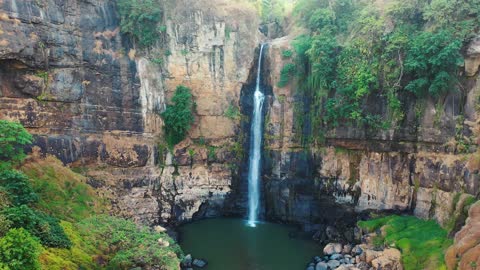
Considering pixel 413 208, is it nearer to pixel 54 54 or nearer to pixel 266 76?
pixel 266 76

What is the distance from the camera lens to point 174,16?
1088 inches

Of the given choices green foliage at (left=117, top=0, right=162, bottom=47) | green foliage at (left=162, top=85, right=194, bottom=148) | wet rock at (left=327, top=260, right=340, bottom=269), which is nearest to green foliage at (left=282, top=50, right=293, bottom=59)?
green foliage at (left=162, top=85, right=194, bottom=148)

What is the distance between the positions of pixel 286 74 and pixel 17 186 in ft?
62.2

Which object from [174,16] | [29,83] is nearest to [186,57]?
[174,16]

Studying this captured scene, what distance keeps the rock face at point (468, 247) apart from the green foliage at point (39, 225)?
16026mm

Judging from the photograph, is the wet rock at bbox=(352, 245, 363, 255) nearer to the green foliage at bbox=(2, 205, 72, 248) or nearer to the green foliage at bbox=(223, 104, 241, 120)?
the green foliage at bbox=(223, 104, 241, 120)

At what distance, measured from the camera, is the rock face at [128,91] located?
21500 millimetres

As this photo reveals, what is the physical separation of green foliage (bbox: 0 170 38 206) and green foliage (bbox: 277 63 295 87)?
720 inches

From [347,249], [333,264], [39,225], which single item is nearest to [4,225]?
[39,225]

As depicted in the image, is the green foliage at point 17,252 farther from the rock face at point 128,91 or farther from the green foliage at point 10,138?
the rock face at point 128,91

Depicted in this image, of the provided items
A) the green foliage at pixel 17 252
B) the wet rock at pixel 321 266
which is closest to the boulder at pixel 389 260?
the wet rock at pixel 321 266

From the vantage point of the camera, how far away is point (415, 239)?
63.7ft

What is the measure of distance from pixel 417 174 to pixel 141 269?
1711 cm

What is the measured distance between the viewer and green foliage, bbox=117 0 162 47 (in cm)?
2514
